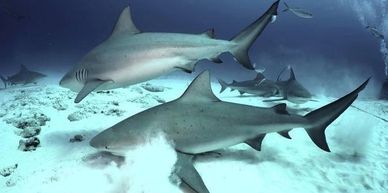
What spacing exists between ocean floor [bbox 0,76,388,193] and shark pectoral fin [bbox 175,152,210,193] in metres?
0.14

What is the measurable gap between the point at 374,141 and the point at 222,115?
346 centimetres

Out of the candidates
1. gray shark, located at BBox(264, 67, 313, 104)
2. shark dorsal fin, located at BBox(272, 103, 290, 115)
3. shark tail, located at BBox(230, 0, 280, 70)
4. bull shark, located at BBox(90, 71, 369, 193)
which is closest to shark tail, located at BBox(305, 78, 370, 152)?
bull shark, located at BBox(90, 71, 369, 193)

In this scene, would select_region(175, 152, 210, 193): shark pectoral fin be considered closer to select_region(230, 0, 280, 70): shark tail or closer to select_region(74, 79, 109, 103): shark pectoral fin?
select_region(74, 79, 109, 103): shark pectoral fin

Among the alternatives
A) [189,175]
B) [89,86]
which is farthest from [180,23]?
[189,175]

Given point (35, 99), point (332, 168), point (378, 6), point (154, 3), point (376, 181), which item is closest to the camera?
point (376, 181)

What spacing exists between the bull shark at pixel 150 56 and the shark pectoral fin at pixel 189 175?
1570mm

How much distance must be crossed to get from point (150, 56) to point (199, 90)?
Answer: 921 millimetres

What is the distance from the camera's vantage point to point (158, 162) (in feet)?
11.8

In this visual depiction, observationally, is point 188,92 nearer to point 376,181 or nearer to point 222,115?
point 222,115

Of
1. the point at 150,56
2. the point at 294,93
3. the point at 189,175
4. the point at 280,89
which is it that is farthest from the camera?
the point at 280,89

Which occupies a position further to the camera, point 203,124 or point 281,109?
point 281,109

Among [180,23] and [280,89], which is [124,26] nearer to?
[280,89]

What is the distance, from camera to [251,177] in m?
4.01

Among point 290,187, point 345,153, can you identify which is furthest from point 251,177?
point 345,153
